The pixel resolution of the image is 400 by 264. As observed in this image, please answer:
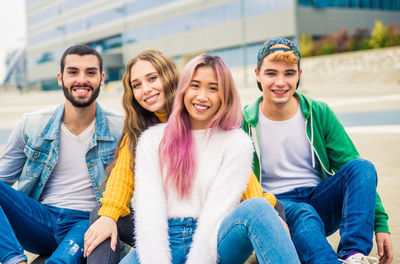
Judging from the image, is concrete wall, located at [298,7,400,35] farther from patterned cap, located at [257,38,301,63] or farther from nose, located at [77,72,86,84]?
nose, located at [77,72,86,84]

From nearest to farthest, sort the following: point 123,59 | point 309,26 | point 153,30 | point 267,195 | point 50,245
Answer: point 267,195 < point 50,245 < point 309,26 < point 153,30 < point 123,59

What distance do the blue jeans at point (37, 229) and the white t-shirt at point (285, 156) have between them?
4.33ft

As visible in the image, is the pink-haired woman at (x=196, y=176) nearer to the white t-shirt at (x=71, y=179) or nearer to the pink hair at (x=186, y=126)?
the pink hair at (x=186, y=126)

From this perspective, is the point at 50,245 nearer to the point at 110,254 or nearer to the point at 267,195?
the point at 110,254

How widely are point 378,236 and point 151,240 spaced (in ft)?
4.56

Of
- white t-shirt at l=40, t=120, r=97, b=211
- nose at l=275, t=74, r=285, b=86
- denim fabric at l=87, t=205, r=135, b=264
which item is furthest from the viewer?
white t-shirt at l=40, t=120, r=97, b=211

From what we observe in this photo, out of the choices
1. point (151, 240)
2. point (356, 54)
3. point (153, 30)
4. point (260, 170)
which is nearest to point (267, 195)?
point (260, 170)

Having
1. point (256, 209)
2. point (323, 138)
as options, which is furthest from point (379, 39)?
point (256, 209)

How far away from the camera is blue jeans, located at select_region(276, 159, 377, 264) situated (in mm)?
2305

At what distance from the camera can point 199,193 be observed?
92.5 inches

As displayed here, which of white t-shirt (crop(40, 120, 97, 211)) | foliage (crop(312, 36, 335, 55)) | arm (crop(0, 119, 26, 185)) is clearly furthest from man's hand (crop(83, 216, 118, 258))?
foliage (crop(312, 36, 335, 55))

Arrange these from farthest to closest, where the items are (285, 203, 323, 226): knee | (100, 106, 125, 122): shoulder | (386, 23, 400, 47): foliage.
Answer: (386, 23, 400, 47): foliage < (100, 106, 125, 122): shoulder < (285, 203, 323, 226): knee

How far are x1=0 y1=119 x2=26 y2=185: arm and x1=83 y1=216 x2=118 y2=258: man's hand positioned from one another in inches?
37.8

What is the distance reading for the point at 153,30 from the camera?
49.4 m
